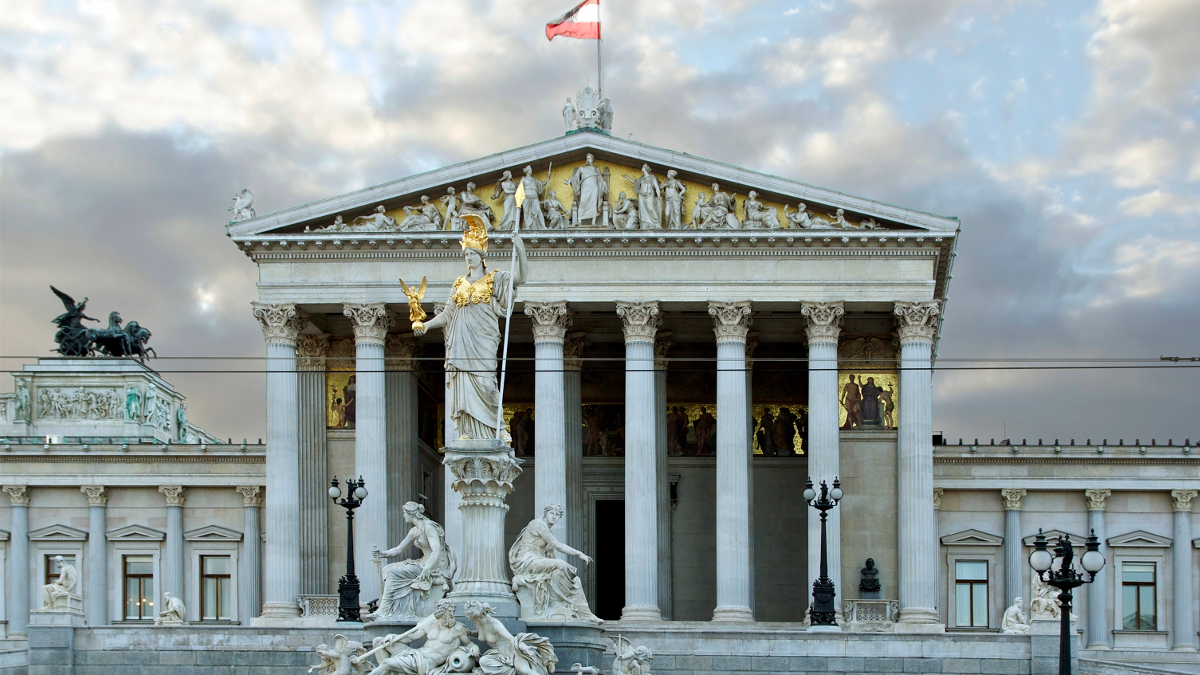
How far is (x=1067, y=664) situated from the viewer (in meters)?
30.5

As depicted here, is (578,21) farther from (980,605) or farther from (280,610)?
(980,605)

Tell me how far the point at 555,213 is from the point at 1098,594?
23025 mm

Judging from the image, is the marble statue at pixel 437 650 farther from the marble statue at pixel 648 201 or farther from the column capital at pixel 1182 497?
the column capital at pixel 1182 497

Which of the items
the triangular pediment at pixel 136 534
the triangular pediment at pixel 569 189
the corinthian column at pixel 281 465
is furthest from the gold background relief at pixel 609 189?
the triangular pediment at pixel 136 534

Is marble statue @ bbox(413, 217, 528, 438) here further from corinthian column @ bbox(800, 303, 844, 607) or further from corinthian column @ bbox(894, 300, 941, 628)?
corinthian column @ bbox(894, 300, 941, 628)

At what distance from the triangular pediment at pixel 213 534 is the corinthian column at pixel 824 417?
70.5ft

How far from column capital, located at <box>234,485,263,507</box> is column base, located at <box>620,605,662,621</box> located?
16.5 metres

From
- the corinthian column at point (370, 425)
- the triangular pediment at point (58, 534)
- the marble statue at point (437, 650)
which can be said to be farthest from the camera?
the triangular pediment at point (58, 534)

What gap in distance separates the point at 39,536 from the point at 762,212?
95.8 ft

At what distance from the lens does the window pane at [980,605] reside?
61.8 meters

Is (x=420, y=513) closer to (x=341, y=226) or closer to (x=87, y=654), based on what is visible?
(x=87, y=654)

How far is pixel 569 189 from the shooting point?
5709 centimetres

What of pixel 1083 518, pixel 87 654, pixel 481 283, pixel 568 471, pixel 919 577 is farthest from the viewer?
pixel 1083 518

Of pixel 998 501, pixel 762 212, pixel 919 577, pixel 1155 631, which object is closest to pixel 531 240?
pixel 762 212
